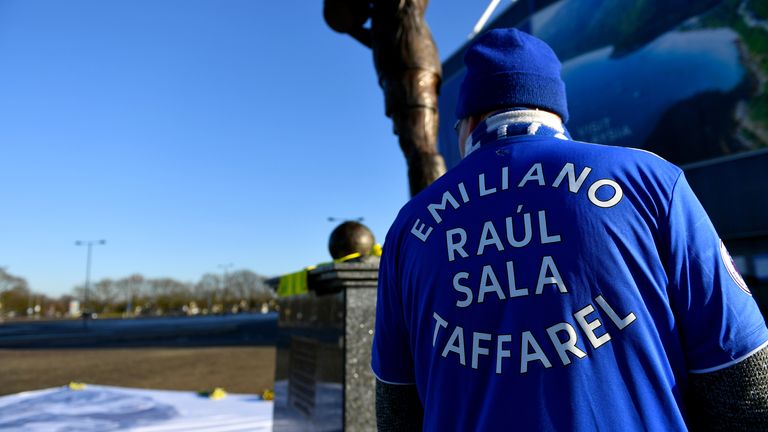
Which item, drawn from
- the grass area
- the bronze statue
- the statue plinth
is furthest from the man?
the grass area

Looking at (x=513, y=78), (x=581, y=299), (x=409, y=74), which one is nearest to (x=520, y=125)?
(x=513, y=78)

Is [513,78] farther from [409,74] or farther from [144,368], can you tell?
[144,368]

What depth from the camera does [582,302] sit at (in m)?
0.82

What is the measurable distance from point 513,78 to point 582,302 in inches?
19.3

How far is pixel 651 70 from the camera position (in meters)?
16.9

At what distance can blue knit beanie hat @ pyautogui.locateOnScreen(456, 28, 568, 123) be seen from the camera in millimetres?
1029

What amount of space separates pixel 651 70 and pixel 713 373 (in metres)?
19.0

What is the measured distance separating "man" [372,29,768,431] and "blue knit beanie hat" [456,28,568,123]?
7 cm

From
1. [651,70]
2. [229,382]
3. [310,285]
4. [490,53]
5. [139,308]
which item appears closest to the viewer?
[490,53]

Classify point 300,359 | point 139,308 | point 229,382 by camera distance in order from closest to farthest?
1. point 300,359
2. point 229,382
3. point 139,308

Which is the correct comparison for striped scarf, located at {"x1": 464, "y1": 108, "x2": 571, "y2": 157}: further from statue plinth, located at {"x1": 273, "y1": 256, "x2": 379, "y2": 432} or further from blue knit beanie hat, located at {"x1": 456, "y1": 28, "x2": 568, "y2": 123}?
statue plinth, located at {"x1": 273, "y1": 256, "x2": 379, "y2": 432}

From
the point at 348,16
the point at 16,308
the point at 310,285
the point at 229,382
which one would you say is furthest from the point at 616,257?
the point at 16,308

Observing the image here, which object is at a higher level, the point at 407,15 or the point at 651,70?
the point at 651,70

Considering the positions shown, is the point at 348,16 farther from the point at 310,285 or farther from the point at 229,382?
the point at 229,382
